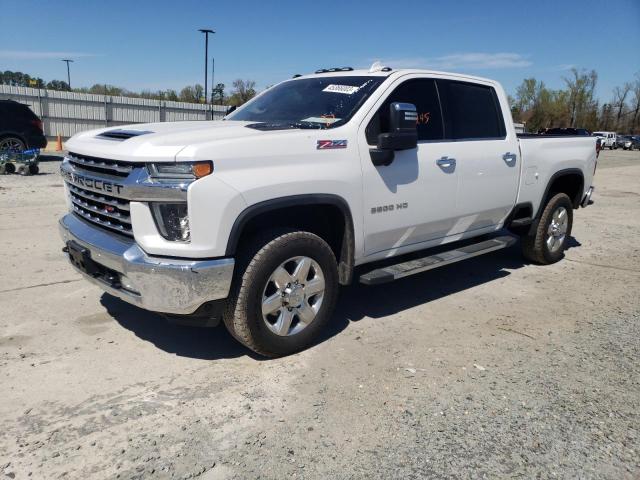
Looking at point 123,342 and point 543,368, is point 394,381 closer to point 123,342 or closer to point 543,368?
point 543,368

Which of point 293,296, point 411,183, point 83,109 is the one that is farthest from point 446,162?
point 83,109

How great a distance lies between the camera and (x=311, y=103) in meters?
→ 4.37

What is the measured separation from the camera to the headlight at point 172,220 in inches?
121

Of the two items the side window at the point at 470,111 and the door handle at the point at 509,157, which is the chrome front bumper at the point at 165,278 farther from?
the door handle at the point at 509,157

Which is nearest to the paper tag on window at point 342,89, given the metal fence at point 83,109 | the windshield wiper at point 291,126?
the windshield wiper at point 291,126

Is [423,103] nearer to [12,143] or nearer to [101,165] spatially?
[101,165]

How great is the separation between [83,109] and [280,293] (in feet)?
90.0

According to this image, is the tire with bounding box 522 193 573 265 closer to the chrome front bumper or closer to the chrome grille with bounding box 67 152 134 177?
the chrome front bumper

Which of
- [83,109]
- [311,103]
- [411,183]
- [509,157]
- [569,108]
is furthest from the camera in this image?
[569,108]

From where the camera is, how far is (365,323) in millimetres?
4430

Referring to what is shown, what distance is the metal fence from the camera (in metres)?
25.7

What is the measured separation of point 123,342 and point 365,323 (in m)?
1.90

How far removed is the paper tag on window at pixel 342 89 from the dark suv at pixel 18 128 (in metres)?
12.4

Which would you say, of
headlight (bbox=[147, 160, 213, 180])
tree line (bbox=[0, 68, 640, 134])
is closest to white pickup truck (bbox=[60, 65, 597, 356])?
headlight (bbox=[147, 160, 213, 180])
